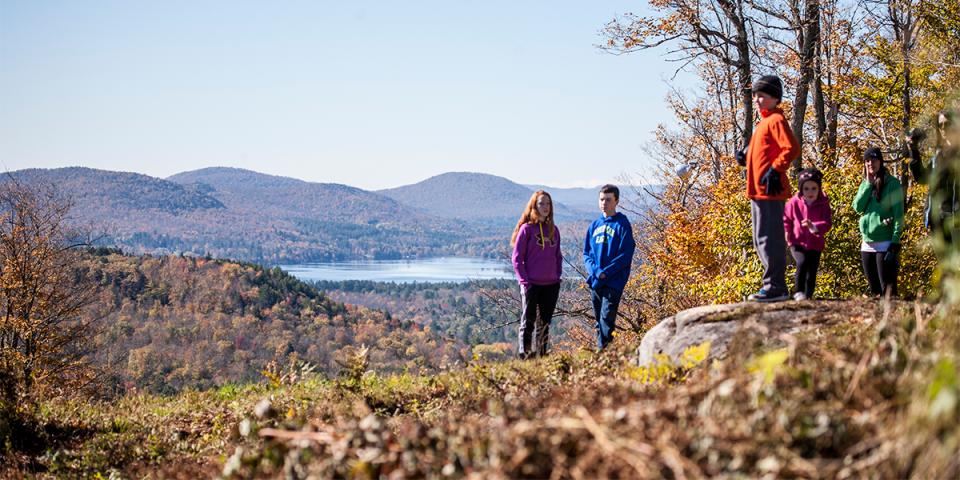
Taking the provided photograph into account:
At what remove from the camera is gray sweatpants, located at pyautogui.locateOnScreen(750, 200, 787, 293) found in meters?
7.37

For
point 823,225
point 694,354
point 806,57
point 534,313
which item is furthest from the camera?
point 806,57

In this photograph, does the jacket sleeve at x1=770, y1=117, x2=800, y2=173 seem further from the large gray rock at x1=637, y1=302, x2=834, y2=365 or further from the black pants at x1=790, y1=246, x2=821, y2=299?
the large gray rock at x1=637, y1=302, x2=834, y2=365

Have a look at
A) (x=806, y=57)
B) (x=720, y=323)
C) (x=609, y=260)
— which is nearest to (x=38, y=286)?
(x=806, y=57)

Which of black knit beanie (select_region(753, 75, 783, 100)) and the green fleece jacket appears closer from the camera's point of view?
black knit beanie (select_region(753, 75, 783, 100))

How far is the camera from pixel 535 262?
931 cm

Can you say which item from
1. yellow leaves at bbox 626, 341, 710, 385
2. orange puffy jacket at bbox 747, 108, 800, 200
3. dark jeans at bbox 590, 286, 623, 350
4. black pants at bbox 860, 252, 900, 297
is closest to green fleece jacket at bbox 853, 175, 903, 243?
black pants at bbox 860, 252, 900, 297

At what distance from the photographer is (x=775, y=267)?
735cm

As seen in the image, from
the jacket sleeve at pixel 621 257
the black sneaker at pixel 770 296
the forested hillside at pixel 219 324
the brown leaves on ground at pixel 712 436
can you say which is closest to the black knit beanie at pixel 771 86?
the black sneaker at pixel 770 296

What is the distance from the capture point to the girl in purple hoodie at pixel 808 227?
7.55 m

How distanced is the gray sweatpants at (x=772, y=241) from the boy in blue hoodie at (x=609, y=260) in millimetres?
1763

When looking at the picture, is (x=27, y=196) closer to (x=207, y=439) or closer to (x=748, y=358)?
(x=207, y=439)

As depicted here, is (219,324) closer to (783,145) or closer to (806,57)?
(806,57)

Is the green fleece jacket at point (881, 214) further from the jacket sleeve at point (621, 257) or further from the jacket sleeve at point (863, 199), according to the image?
the jacket sleeve at point (621, 257)

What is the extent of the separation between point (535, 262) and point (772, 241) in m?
2.82
